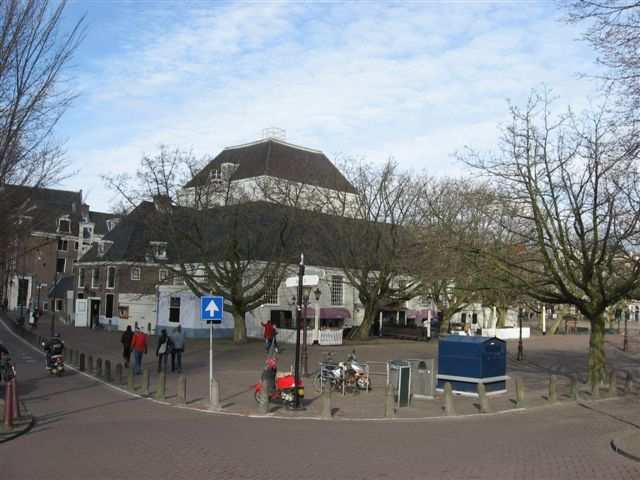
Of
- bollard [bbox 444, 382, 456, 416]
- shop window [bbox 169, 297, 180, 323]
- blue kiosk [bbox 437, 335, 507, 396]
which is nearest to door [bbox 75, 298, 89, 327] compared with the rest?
shop window [bbox 169, 297, 180, 323]

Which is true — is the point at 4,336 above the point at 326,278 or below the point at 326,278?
below

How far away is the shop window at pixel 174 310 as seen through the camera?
54.5 metres

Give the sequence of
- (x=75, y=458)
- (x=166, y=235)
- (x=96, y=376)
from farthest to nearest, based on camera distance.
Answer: (x=166, y=235)
(x=96, y=376)
(x=75, y=458)

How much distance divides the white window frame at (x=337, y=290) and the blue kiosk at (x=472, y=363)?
110ft

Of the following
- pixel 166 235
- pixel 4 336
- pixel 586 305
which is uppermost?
pixel 166 235

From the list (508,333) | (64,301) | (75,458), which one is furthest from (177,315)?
(75,458)

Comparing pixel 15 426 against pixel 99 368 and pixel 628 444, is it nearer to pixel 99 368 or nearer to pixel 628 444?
pixel 99 368

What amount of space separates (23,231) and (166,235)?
25.3 metres

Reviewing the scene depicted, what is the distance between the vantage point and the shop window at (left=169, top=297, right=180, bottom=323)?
54531 millimetres

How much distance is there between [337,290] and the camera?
56875 mm

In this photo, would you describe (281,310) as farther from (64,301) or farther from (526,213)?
(64,301)

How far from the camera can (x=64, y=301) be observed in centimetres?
8325

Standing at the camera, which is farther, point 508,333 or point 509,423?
point 508,333

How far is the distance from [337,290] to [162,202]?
20.8 m
